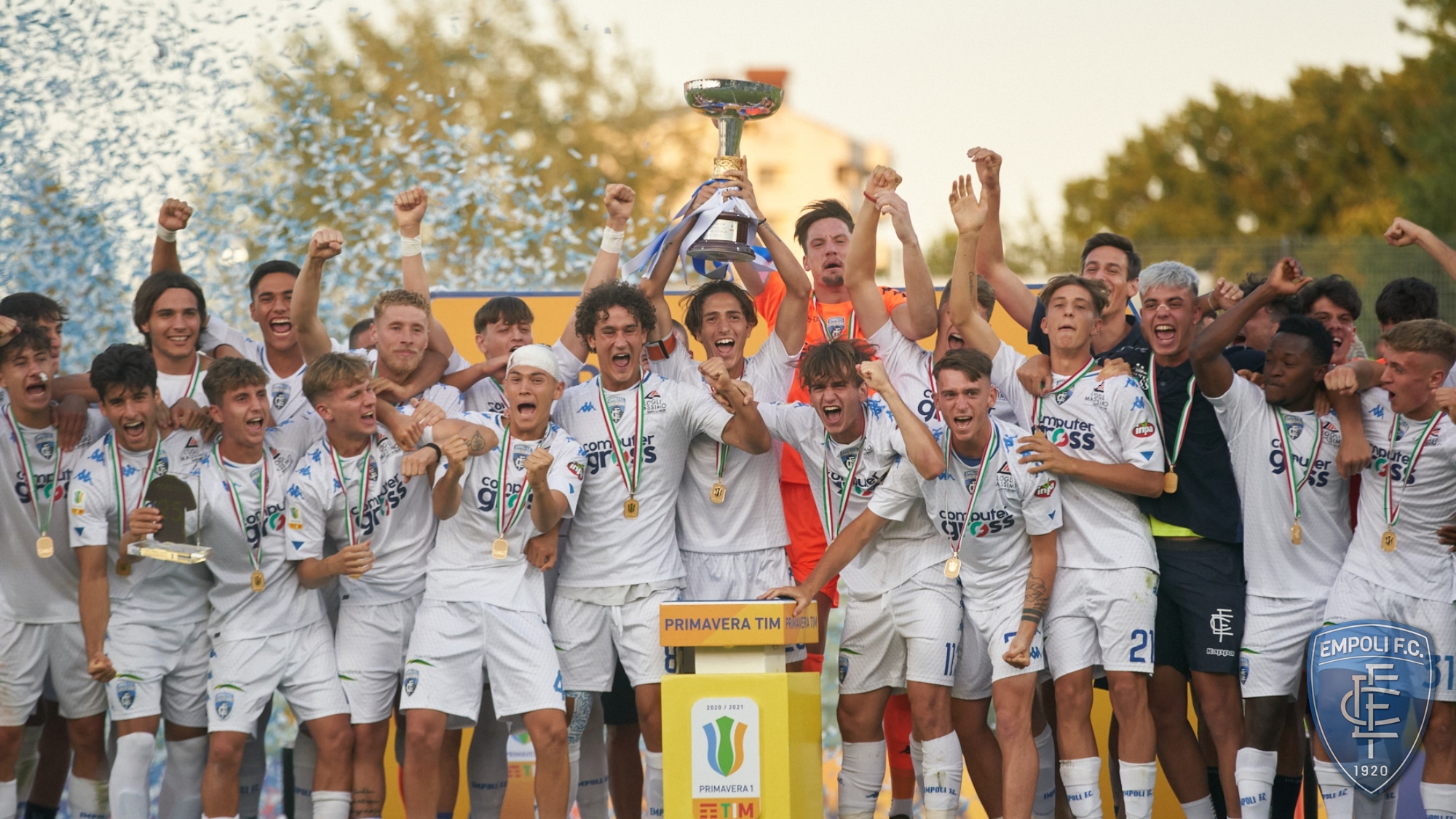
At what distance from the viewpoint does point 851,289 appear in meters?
6.13

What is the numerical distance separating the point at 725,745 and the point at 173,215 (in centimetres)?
354

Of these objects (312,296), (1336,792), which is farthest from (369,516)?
(1336,792)

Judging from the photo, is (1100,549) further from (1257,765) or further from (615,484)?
(615,484)

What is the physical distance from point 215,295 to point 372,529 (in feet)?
19.4

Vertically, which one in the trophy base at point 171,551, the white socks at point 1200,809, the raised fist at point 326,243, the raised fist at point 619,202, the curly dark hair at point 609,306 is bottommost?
the white socks at point 1200,809

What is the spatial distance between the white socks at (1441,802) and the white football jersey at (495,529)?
363cm

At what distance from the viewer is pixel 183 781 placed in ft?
18.6

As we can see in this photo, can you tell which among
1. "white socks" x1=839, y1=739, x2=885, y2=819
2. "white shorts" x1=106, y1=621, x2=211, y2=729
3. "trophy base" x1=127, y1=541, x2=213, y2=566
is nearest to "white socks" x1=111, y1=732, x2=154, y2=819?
"white shorts" x1=106, y1=621, x2=211, y2=729

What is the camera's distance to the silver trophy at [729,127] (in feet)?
20.8

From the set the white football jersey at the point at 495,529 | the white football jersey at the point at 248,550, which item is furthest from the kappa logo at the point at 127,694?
the white football jersey at the point at 495,529

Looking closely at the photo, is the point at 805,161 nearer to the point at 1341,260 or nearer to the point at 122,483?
the point at 1341,260

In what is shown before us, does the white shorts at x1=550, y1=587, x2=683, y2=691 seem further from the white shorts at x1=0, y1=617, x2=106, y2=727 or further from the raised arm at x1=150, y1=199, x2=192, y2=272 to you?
the raised arm at x1=150, y1=199, x2=192, y2=272

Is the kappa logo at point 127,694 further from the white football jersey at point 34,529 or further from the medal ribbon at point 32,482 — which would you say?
the medal ribbon at point 32,482

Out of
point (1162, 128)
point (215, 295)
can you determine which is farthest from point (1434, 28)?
point (215, 295)
